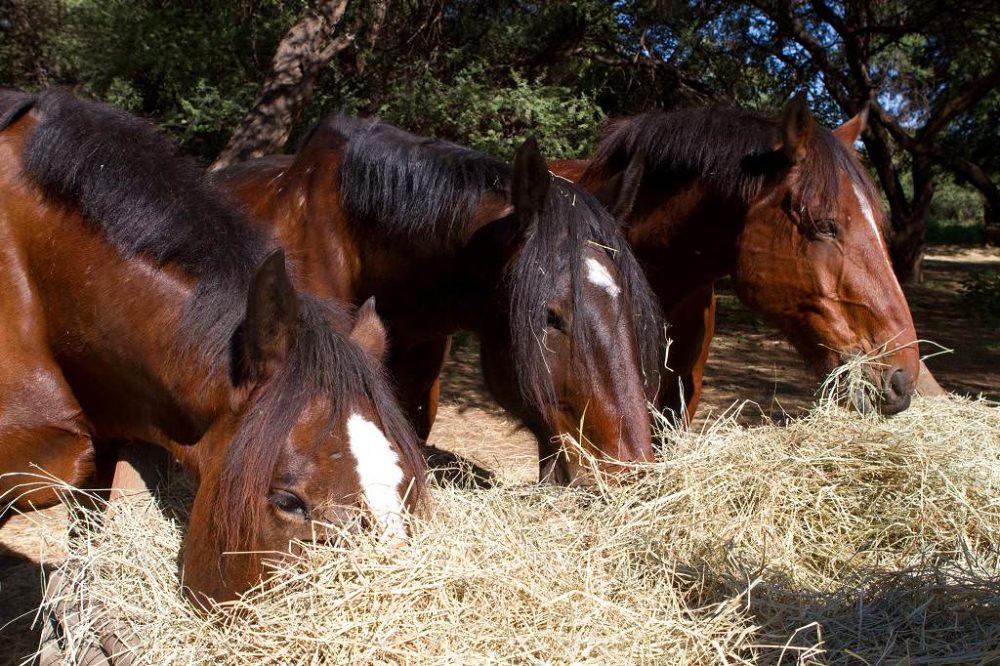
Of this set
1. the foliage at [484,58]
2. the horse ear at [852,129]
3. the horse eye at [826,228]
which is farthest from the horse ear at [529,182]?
the foliage at [484,58]

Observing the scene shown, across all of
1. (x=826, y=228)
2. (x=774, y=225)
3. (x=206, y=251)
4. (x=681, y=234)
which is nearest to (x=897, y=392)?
(x=826, y=228)

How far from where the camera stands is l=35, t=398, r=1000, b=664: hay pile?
5.25ft

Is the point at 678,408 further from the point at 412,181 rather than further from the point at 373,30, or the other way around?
the point at 373,30

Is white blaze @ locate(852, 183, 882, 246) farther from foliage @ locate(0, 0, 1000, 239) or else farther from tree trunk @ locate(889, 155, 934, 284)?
tree trunk @ locate(889, 155, 934, 284)

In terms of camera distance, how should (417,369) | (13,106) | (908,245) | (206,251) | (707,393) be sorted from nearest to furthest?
(206,251) < (13,106) < (417,369) < (707,393) < (908,245)

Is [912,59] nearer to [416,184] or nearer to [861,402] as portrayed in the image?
[861,402]

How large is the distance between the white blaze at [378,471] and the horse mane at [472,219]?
0.90m

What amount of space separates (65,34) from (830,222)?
9584mm

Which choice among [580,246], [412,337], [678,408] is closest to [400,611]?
[580,246]

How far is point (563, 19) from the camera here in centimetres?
852

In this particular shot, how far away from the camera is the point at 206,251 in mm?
1999

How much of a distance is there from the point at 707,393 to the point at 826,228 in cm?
410

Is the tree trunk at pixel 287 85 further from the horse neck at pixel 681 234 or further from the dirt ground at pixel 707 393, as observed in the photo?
the horse neck at pixel 681 234

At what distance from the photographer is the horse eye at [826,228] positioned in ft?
10.2
